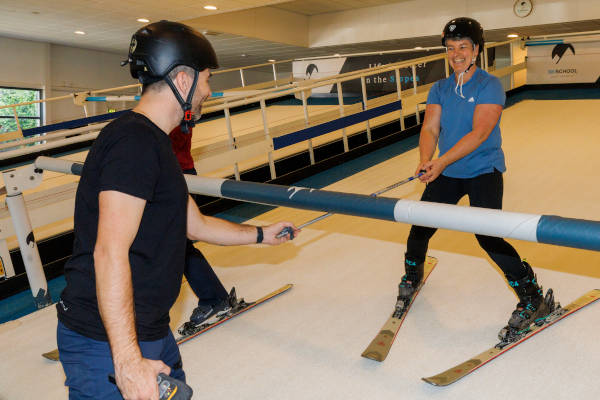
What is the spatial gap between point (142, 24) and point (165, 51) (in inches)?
629

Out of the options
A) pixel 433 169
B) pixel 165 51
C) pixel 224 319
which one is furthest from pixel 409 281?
pixel 165 51

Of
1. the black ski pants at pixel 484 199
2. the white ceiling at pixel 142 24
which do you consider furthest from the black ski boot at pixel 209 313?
the white ceiling at pixel 142 24

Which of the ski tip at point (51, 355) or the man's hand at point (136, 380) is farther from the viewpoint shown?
the ski tip at point (51, 355)

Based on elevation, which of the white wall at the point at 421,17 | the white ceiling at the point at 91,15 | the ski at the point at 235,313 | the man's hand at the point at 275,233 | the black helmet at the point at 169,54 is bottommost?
the ski at the point at 235,313

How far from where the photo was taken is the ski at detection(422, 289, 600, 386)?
229 cm

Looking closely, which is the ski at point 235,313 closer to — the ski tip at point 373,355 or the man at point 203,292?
the man at point 203,292

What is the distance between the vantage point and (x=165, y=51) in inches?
53.7

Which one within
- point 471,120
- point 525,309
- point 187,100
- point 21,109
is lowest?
point 525,309

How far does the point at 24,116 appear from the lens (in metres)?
20.0

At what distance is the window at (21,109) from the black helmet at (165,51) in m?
20.4

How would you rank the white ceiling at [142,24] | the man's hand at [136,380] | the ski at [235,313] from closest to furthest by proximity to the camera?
the man's hand at [136,380] → the ski at [235,313] → the white ceiling at [142,24]

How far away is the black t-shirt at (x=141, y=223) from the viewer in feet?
4.00

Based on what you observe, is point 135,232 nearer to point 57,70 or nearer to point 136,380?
point 136,380

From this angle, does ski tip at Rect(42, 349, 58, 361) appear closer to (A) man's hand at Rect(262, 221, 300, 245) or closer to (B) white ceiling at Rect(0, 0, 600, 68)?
(A) man's hand at Rect(262, 221, 300, 245)
